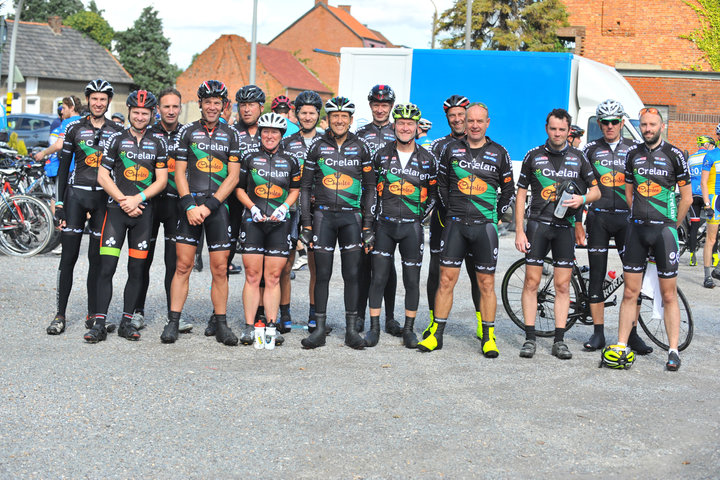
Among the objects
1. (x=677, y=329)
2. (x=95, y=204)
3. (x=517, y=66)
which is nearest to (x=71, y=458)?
(x=95, y=204)

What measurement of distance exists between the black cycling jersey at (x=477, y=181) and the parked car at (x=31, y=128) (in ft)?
87.0

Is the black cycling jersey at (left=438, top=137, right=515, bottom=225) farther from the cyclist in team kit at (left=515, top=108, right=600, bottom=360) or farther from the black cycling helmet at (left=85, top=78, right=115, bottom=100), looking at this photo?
the black cycling helmet at (left=85, top=78, right=115, bottom=100)

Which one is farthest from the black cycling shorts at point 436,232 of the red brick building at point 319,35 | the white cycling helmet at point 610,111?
the red brick building at point 319,35

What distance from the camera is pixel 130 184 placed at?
25.9 feet

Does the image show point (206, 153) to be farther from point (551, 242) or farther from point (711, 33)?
point (711, 33)

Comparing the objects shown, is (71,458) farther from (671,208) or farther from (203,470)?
(671,208)

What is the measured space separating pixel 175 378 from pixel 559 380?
10.1 ft

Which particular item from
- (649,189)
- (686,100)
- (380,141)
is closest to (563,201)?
(649,189)

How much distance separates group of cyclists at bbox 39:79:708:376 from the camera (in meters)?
7.81

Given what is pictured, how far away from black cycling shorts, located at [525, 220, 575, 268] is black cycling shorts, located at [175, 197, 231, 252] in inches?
109

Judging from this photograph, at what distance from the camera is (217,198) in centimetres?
779

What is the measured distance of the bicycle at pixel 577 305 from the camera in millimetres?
8258

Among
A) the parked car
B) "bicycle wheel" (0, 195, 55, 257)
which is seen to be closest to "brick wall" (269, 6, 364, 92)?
the parked car

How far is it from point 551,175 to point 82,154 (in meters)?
4.42
